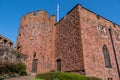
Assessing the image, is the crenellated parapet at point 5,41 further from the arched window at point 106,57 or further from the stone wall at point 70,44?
the arched window at point 106,57

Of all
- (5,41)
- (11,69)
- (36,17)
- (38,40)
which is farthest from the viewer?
(36,17)

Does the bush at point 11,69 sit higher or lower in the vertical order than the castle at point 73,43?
lower

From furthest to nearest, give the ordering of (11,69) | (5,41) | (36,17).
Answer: (36,17) → (5,41) → (11,69)

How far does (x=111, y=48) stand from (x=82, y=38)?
6.44m

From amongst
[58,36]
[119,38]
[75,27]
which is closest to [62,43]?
[58,36]

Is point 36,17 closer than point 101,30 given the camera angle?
No

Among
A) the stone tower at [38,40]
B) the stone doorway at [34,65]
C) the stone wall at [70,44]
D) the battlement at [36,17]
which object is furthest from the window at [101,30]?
the stone doorway at [34,65]

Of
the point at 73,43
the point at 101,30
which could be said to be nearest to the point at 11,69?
the point at 73,43

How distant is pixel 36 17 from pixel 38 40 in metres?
4.61

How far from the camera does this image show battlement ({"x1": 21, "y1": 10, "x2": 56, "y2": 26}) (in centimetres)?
2119

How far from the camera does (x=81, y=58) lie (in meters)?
14.6

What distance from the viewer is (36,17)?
70.3ft

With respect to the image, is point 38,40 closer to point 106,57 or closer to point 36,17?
point 36,17

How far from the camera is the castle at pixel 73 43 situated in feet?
50.2
